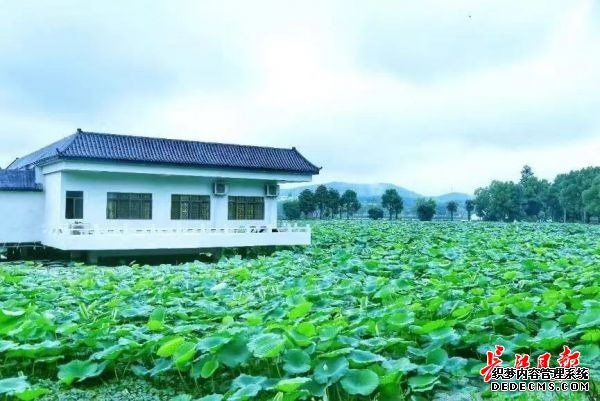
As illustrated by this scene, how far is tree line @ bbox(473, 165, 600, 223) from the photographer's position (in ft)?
171

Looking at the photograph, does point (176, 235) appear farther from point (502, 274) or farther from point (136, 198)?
point (502, 274)

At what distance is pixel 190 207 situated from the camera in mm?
15812

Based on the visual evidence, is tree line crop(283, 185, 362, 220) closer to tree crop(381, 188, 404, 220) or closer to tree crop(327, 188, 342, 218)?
tree crop(327, 188, 342, 218)

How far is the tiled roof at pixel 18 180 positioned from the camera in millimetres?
14477

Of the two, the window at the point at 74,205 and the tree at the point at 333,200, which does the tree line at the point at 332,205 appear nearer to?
the tree at the point at 333,200

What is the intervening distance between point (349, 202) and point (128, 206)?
136 feet

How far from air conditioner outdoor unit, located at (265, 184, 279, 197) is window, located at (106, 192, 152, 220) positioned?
409cm

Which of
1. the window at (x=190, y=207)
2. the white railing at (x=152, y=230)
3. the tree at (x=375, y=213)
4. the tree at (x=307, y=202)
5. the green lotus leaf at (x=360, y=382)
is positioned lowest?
the green lotus leaf at (x=360, y=382)

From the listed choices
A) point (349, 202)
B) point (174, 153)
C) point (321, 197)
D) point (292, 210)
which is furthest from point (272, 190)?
point (349, 202)

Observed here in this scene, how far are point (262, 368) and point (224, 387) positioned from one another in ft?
1.07

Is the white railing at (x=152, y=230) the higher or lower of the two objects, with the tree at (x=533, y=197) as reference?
lower

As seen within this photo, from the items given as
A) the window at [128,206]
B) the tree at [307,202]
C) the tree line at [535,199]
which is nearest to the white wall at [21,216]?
the window at [128,206]

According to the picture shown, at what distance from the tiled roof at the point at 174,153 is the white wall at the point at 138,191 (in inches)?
29.5

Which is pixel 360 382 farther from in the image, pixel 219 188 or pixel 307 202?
pixel 307 202
